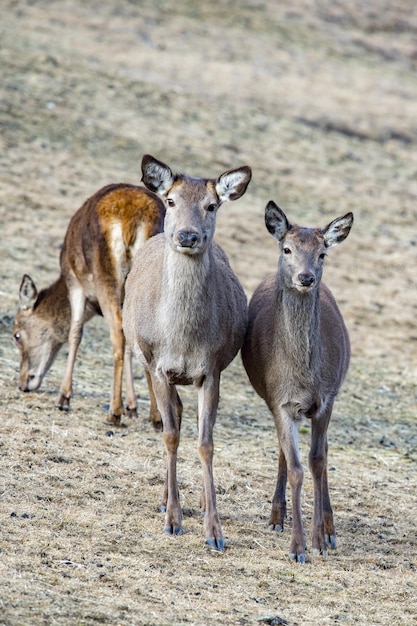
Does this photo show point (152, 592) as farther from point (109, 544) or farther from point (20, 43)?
point (20, 43)

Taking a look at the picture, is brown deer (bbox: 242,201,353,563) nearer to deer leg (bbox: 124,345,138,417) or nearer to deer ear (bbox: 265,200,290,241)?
deer ear (bbox: 265,200,290,241)

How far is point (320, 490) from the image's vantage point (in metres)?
7.57

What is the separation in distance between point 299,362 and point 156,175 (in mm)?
1693

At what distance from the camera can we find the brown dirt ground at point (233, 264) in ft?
21.6

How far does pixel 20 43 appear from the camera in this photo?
78.5ft

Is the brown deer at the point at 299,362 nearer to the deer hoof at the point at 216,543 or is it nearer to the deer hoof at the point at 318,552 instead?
the deer hoof at the point at 318,552

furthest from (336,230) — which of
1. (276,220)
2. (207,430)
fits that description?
(207,430)

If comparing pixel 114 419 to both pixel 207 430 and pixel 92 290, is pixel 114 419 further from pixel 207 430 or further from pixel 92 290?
pixel 207 430

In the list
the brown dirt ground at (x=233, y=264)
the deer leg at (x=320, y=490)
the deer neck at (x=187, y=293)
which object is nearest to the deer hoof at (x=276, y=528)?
the brown dirt ground at (x=233, y=264)

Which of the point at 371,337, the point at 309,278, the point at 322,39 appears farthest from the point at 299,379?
the point at 322,39

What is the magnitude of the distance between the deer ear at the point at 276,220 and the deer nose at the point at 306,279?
553 millimetres

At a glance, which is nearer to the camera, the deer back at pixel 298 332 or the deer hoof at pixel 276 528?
the deer back at pixel 298 332

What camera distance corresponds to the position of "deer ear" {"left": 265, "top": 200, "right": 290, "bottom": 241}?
25.6 feet

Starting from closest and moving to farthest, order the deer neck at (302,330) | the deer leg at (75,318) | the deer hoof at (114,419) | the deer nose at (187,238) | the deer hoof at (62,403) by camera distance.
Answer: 1. the deer nose at (187,238)
2. the deer neck at (302,330)
3. the deer hoof at (114,419)
4. the deer hoof at (62,403)
5. the deer leg at (75,318)
